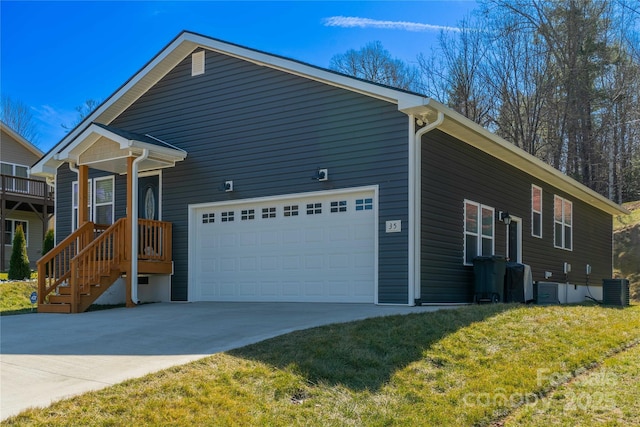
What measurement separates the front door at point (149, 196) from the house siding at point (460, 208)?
20.4 feet

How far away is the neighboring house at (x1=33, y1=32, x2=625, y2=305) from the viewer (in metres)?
10.5

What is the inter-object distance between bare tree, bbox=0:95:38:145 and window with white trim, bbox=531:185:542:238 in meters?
34.5

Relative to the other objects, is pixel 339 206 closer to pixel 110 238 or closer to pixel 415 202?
pixel 415 202

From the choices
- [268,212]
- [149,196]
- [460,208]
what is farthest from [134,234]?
[460,208]

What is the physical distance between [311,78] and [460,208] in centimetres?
380

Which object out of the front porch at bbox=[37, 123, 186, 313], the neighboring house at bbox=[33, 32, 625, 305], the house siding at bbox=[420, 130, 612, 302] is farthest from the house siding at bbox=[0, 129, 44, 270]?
the house siding at bbox=[420, 130, 612, 302]

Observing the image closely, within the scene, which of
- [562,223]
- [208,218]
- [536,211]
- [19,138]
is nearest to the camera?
[208,218]

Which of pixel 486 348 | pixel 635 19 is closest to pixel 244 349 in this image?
pixel 486 348

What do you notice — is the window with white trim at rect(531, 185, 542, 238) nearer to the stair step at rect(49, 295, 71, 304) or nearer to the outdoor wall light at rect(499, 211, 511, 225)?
the outdoor wall light at rect(499, 211, 511, 225)

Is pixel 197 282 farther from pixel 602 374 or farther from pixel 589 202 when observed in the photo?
pixel 589 202

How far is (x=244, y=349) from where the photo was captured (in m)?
6.27

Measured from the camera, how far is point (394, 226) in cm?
1035

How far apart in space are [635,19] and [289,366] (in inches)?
1049

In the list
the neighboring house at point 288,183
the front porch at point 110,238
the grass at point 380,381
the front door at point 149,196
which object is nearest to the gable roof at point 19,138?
the neighboring house at point 288,183
